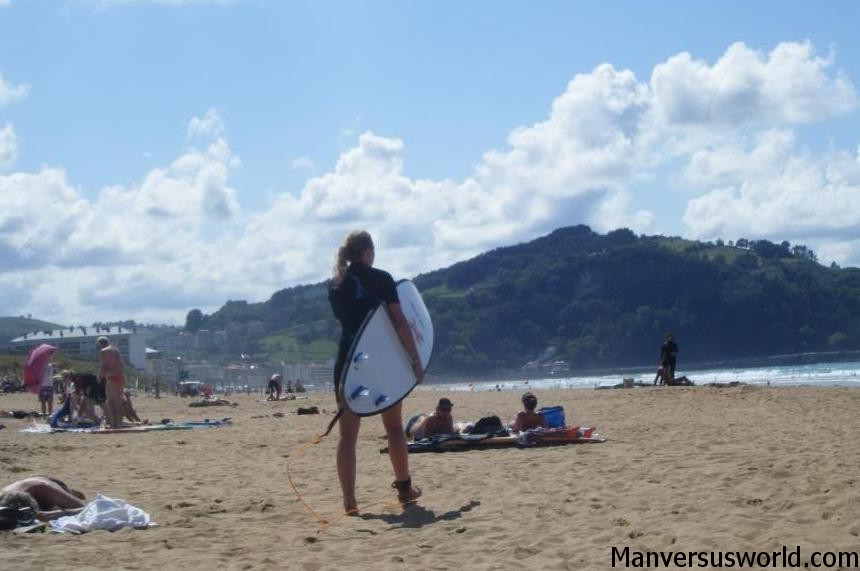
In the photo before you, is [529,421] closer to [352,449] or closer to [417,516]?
[352,449]

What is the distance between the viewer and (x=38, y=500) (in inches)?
265

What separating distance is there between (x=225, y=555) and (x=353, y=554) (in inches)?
29.2

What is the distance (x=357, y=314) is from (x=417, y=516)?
4.75ft

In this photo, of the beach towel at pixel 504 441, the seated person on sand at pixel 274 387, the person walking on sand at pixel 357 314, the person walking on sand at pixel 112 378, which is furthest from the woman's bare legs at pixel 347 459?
the seated person on sand at pixel 274 387

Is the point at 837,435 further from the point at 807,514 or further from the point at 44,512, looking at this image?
the point at 44,512

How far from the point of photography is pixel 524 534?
5621 millimetres

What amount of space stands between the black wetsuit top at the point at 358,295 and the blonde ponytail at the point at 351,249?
4 cm

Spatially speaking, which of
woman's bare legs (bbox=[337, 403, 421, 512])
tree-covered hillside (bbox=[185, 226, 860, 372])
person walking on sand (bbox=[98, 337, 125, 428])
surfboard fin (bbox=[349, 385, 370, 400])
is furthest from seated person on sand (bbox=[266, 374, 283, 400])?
tree-covered hillside (bbox=[185, 226, 860, 372])

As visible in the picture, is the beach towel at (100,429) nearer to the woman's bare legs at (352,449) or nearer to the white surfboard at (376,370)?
the woman's bare legs at (352,449)

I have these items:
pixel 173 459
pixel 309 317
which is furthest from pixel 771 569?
pixel 309 317

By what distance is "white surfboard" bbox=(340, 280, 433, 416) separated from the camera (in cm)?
659

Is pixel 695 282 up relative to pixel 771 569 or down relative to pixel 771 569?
up

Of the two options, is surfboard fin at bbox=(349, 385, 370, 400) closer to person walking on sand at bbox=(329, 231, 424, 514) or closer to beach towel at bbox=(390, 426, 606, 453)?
person walking on sand at bbox=(329, 231, 424, 514)

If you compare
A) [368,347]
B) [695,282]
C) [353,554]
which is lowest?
[353,554]
